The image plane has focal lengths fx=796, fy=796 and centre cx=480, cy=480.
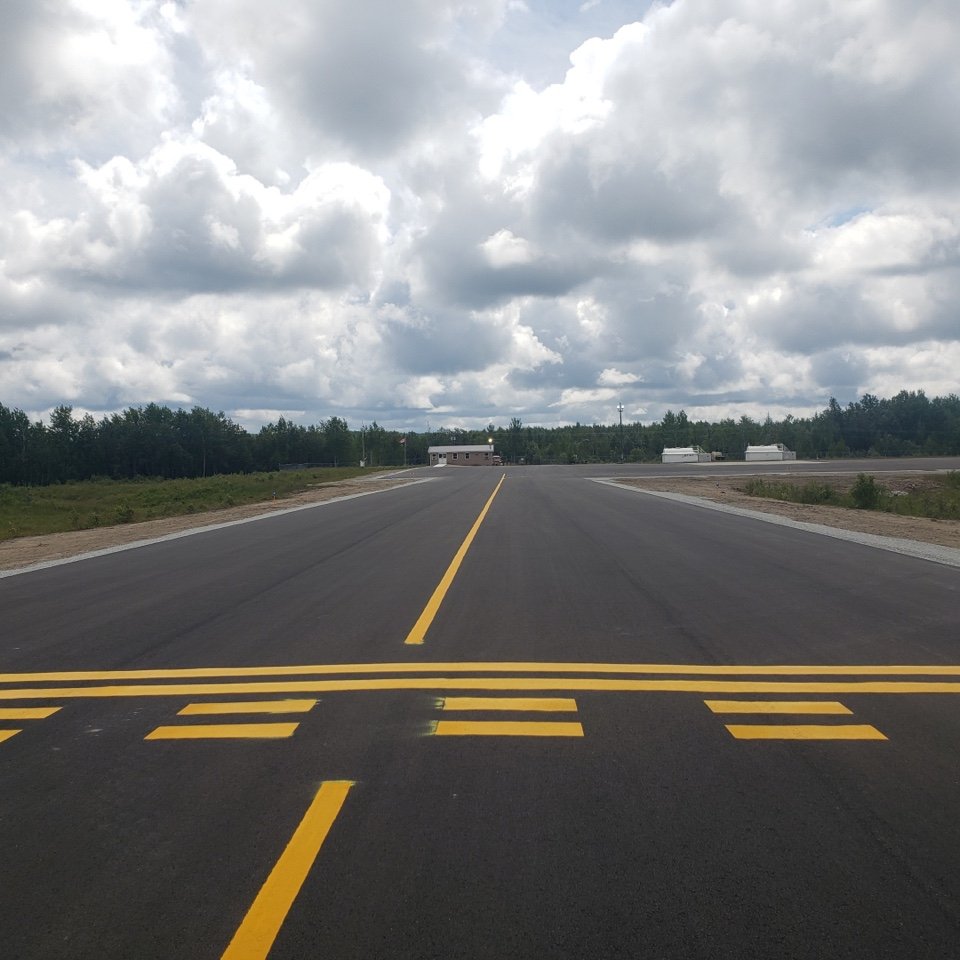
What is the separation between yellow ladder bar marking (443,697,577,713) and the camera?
5363 millimetres

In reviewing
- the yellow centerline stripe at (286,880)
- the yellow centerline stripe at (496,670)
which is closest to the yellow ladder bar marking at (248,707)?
the yellow centerline stripe at (496,670)

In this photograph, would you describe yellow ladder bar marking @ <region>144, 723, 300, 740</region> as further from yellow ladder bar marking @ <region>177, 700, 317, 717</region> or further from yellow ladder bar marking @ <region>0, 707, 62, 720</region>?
yellow ladder bar marking @ <region>0, 707, 62, 720</region>

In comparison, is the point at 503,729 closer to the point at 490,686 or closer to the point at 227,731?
the point at 490,686

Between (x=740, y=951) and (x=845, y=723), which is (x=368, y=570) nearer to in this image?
(x=845, y=723)

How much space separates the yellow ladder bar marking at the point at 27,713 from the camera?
5.34 meters

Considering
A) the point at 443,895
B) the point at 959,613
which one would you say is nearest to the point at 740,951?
the point at 443,895

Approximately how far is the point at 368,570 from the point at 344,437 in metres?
175

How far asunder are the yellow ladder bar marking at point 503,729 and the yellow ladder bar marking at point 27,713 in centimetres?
271

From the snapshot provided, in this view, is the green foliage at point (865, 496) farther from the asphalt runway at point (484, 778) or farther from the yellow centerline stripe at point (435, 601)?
the asphalt runway at point (484, 778)

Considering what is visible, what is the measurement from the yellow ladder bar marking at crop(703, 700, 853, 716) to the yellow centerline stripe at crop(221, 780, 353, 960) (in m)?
2.65

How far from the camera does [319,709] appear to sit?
5.36 meters

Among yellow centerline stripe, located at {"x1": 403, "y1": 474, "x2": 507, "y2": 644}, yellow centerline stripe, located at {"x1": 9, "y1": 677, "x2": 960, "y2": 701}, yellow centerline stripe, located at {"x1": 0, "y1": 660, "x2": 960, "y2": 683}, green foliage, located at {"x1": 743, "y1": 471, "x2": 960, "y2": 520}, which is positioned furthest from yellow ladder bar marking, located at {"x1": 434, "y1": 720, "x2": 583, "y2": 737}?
green foliage, located at {"x1": 743, "y1": 471, "x2": 960, "y2": 520}

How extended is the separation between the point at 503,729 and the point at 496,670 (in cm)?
136

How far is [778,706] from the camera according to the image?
5.40 m
